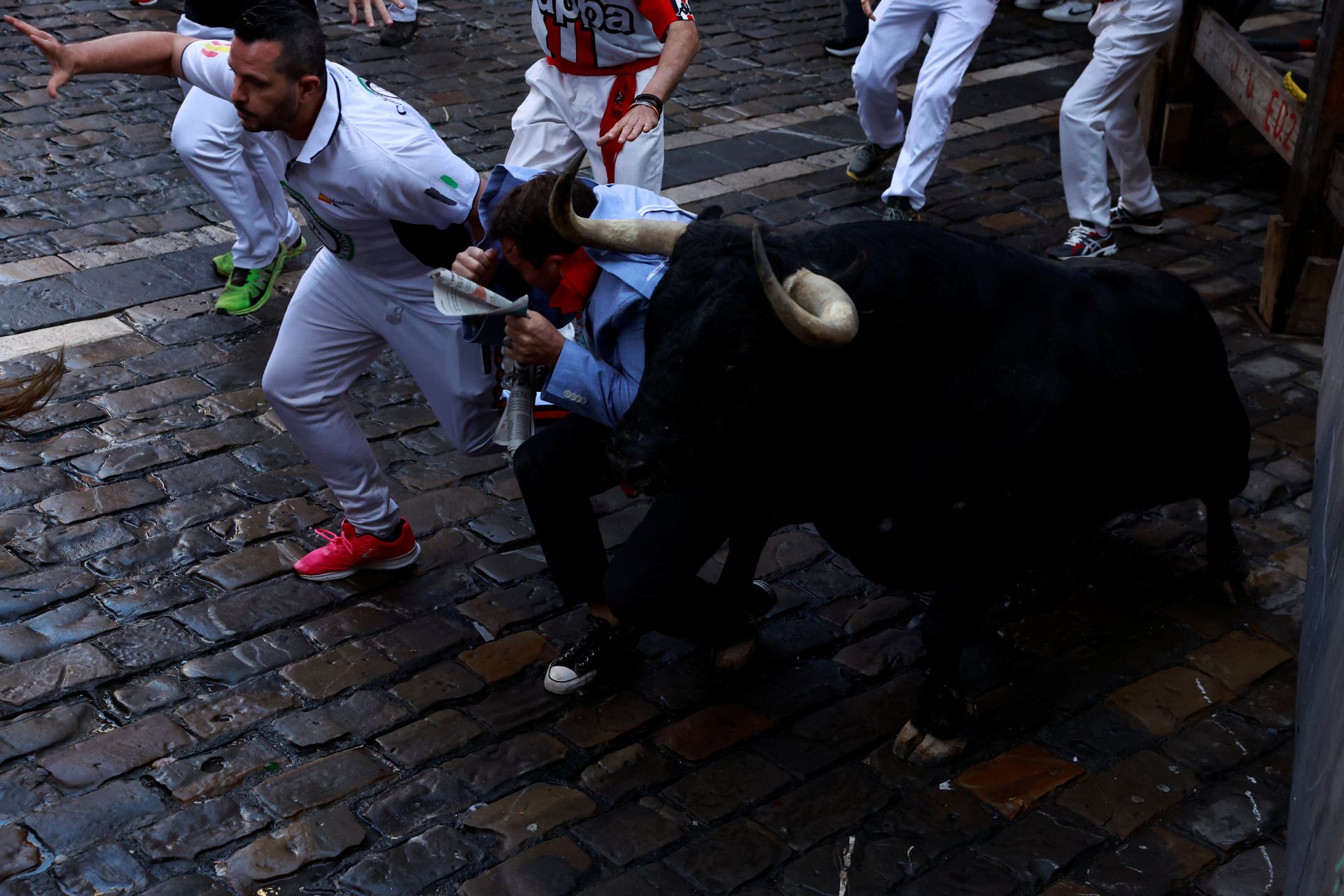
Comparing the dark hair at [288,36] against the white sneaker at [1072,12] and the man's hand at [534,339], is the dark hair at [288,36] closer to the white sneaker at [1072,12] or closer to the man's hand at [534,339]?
the man's hand at [534,339]

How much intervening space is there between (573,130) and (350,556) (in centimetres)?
226

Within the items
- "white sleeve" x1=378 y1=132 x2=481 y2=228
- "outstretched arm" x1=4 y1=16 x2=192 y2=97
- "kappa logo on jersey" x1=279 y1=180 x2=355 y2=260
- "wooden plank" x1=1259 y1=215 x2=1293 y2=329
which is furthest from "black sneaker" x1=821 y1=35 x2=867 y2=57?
"kappa logo on jersey" x1=279 y1=180 x2=355 y2=260

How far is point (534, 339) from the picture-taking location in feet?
11.6

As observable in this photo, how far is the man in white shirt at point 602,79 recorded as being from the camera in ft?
18.0

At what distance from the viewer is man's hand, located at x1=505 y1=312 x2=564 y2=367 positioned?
11.6 ft

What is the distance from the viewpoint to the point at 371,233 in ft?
13.8

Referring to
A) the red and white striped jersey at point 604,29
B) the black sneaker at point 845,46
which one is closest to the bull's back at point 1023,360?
the red and white striped jersey at point 604,29

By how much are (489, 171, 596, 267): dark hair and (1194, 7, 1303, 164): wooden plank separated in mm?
4629

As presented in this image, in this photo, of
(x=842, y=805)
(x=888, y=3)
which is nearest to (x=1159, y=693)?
(x=842, y=805)

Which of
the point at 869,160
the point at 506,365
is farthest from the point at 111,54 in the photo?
the point at 869,160

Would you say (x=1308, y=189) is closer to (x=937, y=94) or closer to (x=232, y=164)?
(x=937, y=94)

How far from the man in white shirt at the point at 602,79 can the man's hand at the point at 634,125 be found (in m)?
0.09

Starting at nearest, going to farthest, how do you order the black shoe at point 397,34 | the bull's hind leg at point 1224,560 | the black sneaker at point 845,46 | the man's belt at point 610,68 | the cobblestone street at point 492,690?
the cobblestone street at point 492,690
the bull's hind leg at point 1224,560
the man's belt at point 610,68
the black shoe at point 397,34
the black sneaker at point 845,46

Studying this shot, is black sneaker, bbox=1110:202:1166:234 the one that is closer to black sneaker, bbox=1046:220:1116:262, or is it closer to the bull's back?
black sneaker, bbox=1046:220:1116:262
